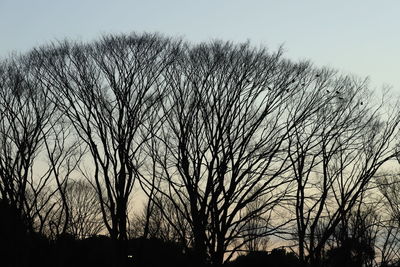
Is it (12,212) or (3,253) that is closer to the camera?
(12,212)

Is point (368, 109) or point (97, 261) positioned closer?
point (368, 109)

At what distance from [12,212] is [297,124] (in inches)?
445

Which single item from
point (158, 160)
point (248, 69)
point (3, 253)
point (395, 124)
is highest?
point (248, 69)

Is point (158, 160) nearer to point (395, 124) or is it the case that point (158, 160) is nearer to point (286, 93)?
point (286, 93)

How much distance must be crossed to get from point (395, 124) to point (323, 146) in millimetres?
3001

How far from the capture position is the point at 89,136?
55.0 ft

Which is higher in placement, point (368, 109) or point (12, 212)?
point (368, 109)

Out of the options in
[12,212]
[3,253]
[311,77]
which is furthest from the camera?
[3,253]

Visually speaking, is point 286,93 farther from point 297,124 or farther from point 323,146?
point 323,146

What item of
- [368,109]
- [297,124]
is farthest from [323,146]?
[368,109]

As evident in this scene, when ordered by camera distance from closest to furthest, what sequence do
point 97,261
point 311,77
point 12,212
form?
point 311,77, point 12,212, point 97,261

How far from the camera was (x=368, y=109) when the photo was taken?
18.3 metres

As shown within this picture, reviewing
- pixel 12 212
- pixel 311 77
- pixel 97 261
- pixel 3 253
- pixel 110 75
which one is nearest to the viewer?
pixel 110 75


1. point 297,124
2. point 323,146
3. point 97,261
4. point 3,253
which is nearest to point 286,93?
point 297,124
